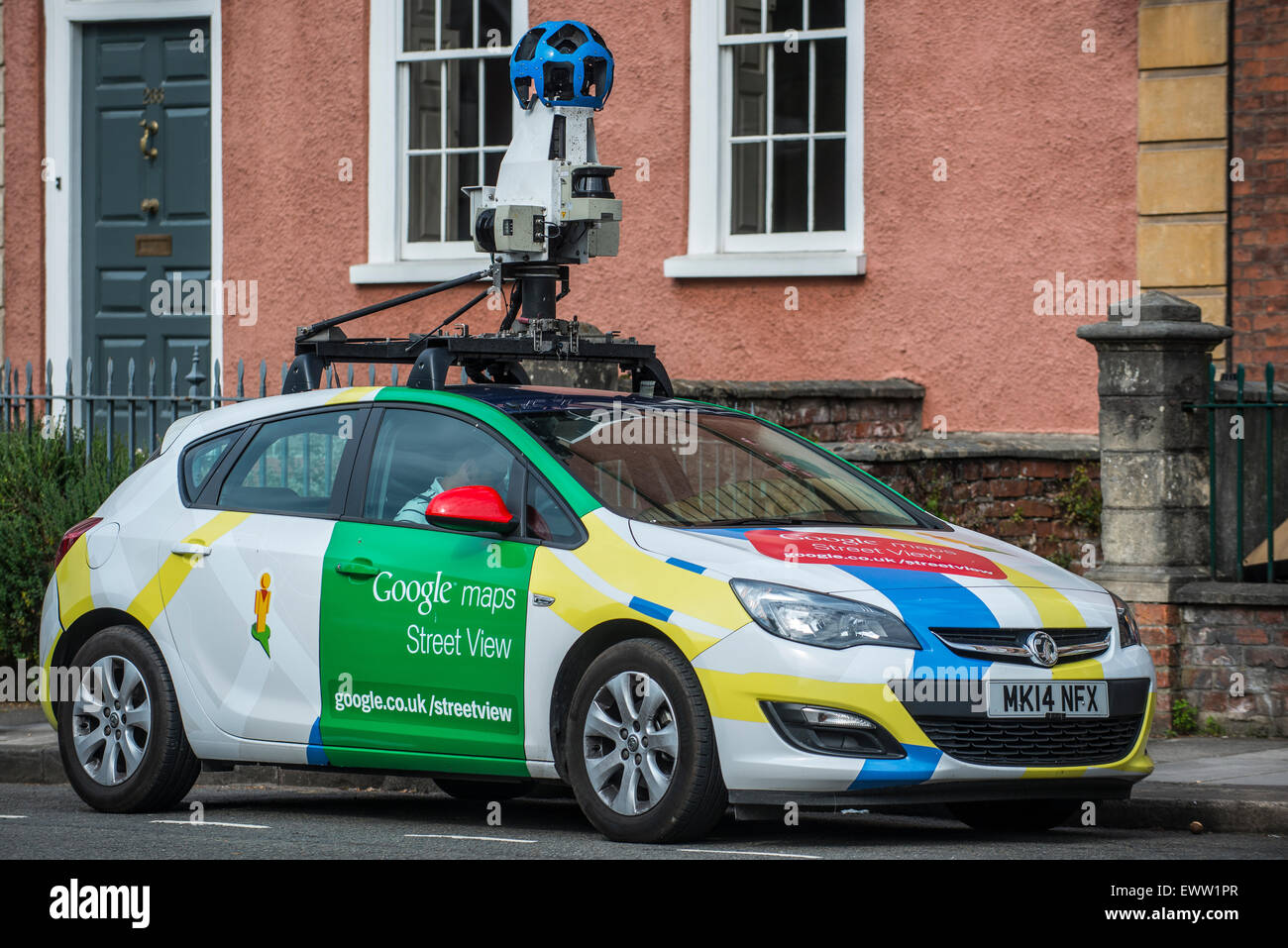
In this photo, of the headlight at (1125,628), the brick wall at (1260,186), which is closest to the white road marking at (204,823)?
the headlight at (1125,628)

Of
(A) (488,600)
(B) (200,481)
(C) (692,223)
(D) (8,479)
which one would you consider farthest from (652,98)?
(A) (488,600)

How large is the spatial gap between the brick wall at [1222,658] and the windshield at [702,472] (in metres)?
2.43

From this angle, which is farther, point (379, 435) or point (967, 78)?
point (967, 78)

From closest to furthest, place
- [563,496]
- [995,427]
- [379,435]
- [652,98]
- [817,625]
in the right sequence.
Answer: [817,625], [563,496], [379,435], [995,427], [652,98]

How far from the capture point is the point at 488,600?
742 cm

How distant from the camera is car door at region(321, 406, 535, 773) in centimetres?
741

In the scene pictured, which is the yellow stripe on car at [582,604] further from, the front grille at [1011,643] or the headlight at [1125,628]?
the headlight at [1125,628]

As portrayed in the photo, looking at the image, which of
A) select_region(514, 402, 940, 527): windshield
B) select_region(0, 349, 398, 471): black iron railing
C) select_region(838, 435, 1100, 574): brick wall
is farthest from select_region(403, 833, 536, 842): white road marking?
select_region(838, 435, 1100, 574): brick wall

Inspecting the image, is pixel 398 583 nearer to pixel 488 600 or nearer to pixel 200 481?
pixel 488 600

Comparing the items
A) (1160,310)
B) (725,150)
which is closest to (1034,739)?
(1160,310)

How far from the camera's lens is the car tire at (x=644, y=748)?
682cm

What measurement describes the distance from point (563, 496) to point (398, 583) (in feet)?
2.34

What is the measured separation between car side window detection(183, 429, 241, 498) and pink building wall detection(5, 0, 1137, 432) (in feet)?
19.1

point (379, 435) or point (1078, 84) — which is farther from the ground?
point (1078, 84)
